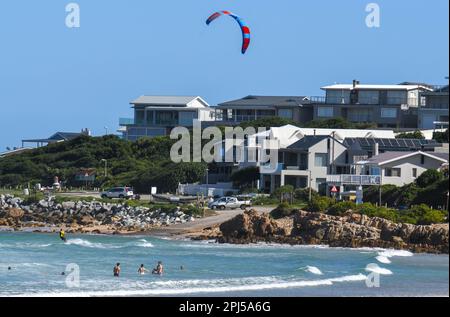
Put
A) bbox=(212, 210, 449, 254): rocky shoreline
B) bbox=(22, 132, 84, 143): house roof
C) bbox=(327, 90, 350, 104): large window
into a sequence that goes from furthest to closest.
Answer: bbox=(22, 132, 84, 143): house roof
bbox=(327, 90, 350, 104): large window
bbox=(212, 210, 449, 254): rocky shoreline

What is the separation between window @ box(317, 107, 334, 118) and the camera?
251 ft

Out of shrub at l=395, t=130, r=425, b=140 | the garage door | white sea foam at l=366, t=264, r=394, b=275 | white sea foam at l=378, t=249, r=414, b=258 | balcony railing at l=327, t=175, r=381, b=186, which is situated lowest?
white sea foam at l=366, t=264, r=394, b=275

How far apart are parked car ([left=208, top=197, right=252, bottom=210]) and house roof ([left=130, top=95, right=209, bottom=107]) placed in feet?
103

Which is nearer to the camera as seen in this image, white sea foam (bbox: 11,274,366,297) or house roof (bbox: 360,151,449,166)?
white sea foam (bbox: 11,274,366,297)

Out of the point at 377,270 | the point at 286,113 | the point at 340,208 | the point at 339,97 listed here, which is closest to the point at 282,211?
the point at 340,208

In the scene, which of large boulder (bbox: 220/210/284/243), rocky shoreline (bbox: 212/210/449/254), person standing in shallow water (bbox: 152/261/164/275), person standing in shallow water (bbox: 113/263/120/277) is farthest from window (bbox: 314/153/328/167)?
person standing in shallow water (bbox: 113/263/120/277)

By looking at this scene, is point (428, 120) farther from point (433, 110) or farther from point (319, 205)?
point (319, 205)

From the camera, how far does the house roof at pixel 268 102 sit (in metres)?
80.2

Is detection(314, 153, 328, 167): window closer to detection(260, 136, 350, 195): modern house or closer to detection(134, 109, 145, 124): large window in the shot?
detection(260, 136, 350, 195): modern house

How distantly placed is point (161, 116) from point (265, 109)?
7.74 metres

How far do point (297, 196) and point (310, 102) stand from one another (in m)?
25.3

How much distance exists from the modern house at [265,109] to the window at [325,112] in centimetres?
132

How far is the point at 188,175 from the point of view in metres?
63.2

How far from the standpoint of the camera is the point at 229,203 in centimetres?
5484
